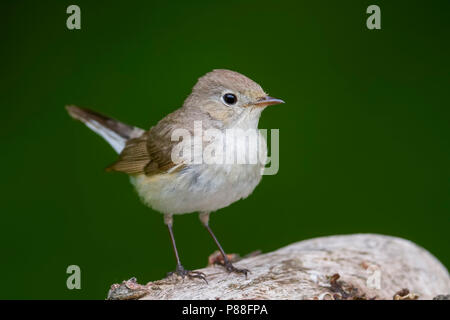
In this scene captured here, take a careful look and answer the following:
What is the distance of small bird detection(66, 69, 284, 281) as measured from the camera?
3502 millimetres

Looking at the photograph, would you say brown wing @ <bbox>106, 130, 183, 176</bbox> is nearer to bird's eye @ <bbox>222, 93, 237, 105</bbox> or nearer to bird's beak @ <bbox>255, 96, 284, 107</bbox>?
bird's eye @ <bbox>222, 93, 237, 105</bbox>

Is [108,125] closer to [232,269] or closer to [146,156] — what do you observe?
[146,156]

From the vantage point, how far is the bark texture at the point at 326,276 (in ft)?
10.5

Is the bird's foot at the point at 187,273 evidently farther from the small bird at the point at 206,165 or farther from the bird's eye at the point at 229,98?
the bird's eye at the point at 229,98

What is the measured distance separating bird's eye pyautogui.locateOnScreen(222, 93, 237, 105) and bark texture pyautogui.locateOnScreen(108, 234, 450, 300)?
0.96 meters

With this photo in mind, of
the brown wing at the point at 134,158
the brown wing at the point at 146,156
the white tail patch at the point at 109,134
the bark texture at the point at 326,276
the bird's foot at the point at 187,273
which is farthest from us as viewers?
the white tail patch at the point at 109,134

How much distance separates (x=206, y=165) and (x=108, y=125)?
1334 millimetres

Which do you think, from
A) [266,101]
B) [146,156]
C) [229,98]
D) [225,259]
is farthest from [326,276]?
[146,156]

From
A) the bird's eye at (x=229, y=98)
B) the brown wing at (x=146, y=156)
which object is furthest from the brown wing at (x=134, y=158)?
the bird's eye at (x=229, y=98)

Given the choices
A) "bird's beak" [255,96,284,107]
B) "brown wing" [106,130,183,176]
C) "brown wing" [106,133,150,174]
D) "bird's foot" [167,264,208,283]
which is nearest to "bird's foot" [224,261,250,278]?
"bird's foot" [167,264,208,283]

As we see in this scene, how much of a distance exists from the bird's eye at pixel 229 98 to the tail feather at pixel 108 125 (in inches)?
44.5

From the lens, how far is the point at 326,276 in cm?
350
